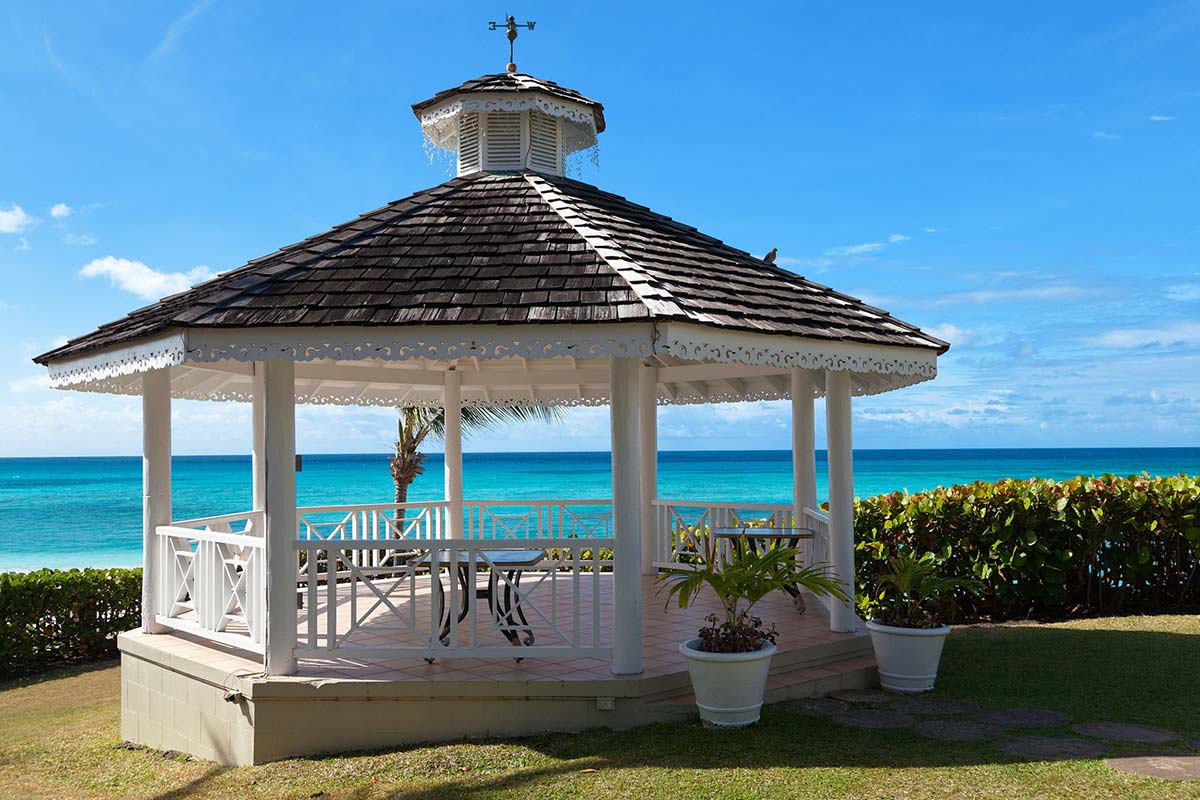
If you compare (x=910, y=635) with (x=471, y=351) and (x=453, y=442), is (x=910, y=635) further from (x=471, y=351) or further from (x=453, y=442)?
(x=453, y=442)

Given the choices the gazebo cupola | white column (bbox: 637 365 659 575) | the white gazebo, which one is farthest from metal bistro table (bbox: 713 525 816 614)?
the gazebo cupola

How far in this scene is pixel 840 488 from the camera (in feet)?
25.8

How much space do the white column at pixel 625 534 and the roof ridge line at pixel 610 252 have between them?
54 cm

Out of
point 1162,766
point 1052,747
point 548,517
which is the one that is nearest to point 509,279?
point 1052,747

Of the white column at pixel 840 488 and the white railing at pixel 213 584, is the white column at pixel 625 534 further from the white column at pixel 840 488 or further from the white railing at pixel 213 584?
the white railing at pixel 213 584

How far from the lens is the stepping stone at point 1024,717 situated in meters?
6.31

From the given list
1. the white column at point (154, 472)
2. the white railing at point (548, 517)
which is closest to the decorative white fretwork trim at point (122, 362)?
the white column at point (154, 472)

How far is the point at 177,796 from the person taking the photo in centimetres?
596

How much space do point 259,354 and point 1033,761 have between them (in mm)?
5646

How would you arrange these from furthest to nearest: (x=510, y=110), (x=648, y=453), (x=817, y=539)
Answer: (x=648, y=453) < (x=510, y=110) < (x=817, y=539)

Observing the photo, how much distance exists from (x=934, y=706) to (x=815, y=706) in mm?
895

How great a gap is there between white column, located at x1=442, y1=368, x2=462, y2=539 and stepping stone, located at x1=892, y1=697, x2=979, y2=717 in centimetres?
608

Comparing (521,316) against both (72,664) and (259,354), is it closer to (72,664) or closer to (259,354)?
(259,354)

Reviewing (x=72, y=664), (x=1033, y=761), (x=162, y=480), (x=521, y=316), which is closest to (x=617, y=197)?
(x=521, y=316)
